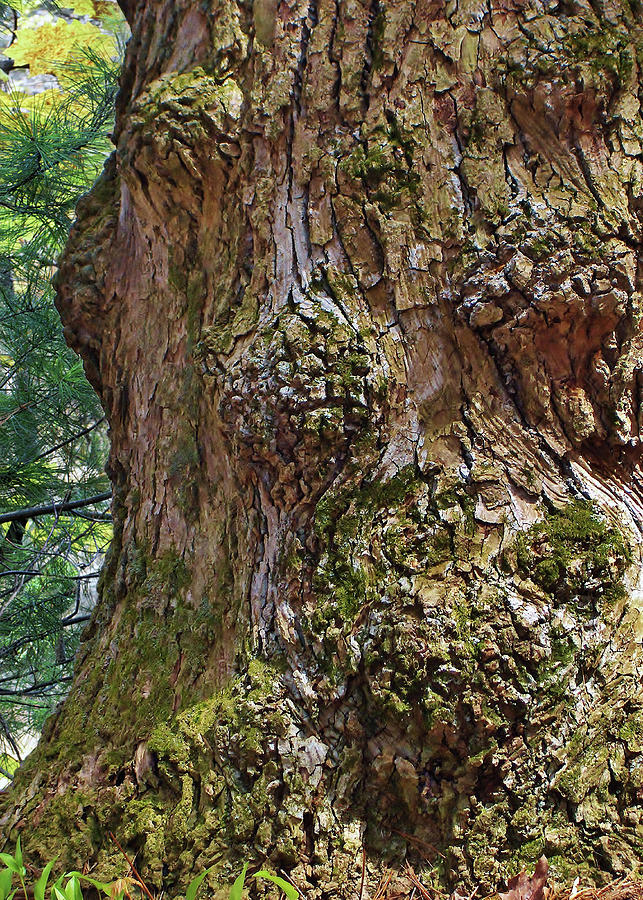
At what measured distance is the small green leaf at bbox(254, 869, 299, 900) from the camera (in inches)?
40.3

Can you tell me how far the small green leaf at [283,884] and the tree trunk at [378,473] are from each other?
55 mm

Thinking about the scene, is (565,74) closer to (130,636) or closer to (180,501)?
(180,501)

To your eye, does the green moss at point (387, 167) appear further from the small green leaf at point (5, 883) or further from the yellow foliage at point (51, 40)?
the yellow foliage at point (51, 40)

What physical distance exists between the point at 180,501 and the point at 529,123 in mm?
1049

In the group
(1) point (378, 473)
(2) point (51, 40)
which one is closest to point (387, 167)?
(1) point (378, 473)

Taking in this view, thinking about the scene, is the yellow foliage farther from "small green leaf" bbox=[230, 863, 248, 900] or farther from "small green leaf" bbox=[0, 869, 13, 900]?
"small green leaf" bbox=[230, 863, 248, 900]

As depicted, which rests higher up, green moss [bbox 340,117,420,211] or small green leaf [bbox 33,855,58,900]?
green moss [bbox 340,117,420,211]

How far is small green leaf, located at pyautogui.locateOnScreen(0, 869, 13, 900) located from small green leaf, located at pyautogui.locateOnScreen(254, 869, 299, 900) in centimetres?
41

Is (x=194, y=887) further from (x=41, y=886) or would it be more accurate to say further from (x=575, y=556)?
(x=575, y=556)

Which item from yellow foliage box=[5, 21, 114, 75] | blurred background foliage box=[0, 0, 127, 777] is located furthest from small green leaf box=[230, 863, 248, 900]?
yellow foliage box=[5, 21, 114, 75]

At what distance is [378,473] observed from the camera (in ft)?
4.19

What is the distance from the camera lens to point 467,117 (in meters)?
1.37

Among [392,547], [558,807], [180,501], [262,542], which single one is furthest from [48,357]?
[558,807]

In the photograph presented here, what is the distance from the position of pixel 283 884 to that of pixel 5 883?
0.46m
